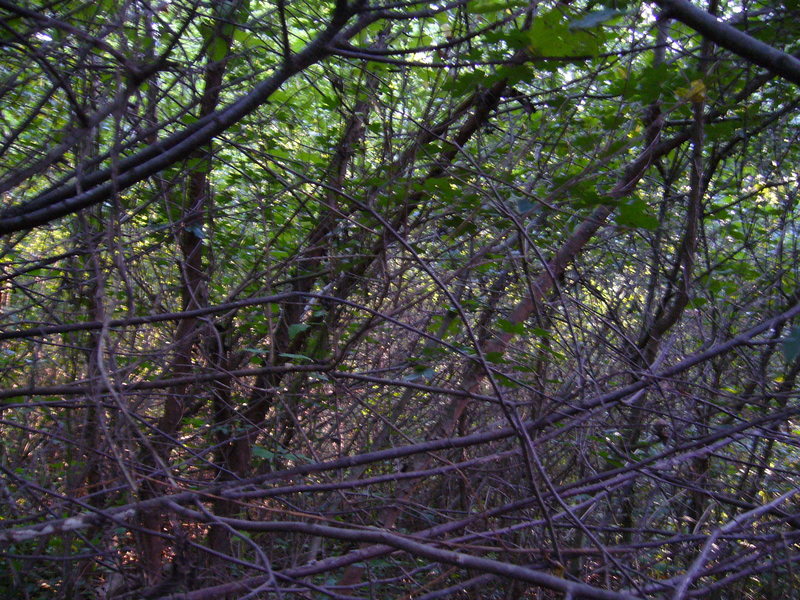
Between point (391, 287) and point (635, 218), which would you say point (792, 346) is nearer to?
point (635, 218)

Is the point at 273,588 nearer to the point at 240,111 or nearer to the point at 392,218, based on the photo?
the point at 240,111

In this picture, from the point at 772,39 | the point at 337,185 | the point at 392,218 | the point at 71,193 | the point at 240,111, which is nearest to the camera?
the point at 240,111

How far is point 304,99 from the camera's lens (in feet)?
14.5

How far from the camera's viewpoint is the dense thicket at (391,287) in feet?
6.86

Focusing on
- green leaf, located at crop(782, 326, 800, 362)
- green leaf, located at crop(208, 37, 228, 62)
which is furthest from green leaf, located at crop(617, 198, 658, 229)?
green leaf, located at crop(208, 37, 228, 62)

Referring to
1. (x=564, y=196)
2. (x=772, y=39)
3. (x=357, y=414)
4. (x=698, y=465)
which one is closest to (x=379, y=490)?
(x=357, y=414)

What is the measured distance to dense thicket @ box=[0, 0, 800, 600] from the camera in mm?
2090

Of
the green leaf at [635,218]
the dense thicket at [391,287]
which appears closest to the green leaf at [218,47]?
the dense thicket at [391,287]

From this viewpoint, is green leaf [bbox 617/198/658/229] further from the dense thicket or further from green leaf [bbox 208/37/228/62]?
green leaf [bbox 208/37/228/62]

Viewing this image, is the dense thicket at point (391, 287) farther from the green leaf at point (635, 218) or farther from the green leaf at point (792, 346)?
the green leaf at point (792, 346)

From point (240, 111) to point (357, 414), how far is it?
2.66 meters

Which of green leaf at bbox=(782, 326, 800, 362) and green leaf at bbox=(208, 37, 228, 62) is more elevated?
green leaf at bbox=(208, 37, 228, 62)

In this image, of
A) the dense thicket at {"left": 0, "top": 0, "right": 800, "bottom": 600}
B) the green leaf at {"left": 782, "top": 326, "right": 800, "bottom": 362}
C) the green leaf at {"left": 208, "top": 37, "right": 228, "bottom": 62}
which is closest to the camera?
the green leaf at {"left": 782, "top": 326, "right": 800, "bottom": 362}

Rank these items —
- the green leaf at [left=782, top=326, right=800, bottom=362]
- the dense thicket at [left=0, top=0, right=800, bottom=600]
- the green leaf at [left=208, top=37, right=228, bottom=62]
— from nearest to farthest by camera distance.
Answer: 1. the green leaf at [left=782, top=326, right=800, bottom=362]
2. the dense thicket at [left=0, top=0, right=800, bottom=600]
3. the green leaf at [left=208, top=37, right=228, bottom=62]
